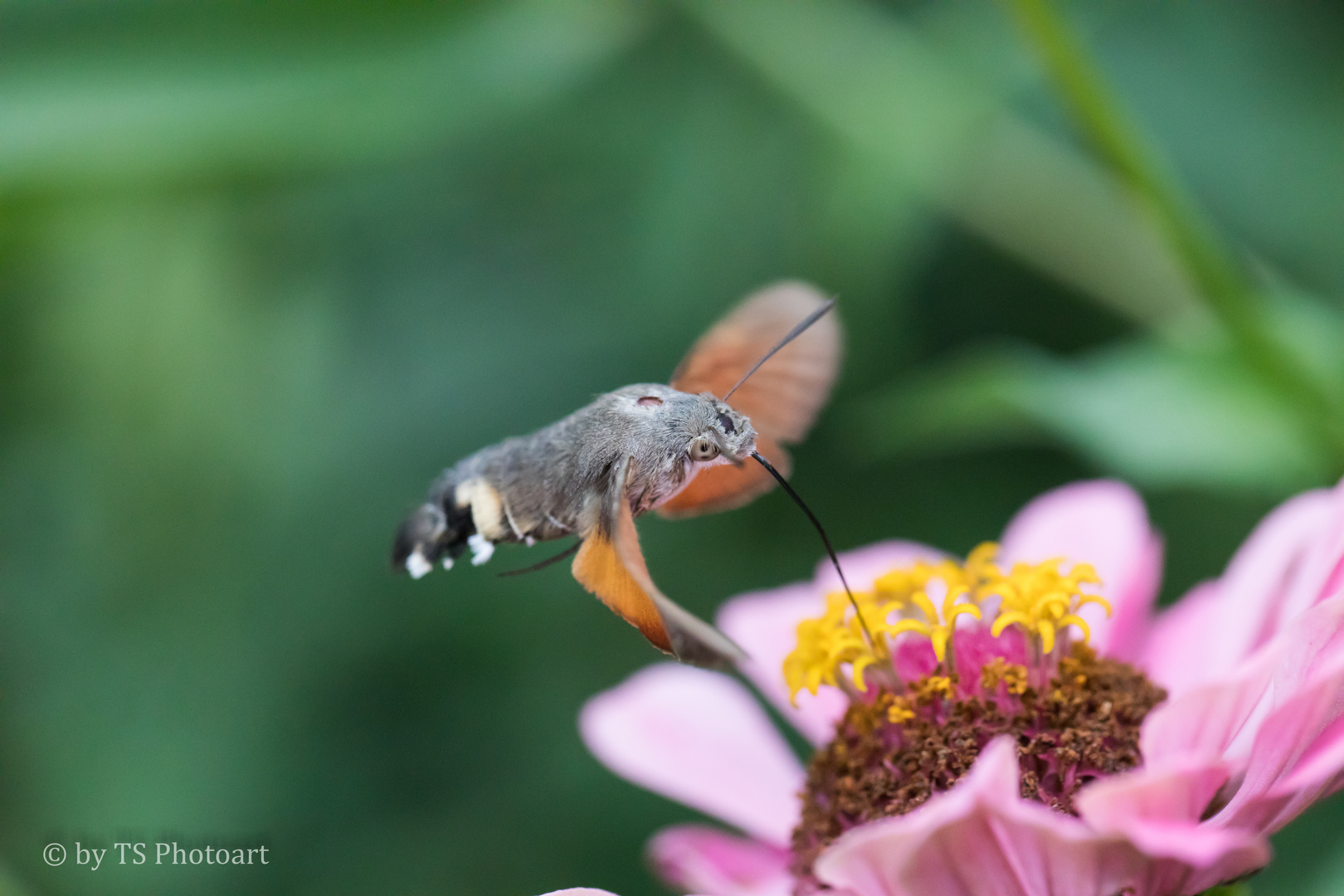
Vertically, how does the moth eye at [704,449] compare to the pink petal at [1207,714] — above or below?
above

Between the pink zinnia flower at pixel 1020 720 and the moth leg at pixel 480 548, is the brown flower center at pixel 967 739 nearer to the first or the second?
the pink zinnia flower at pixel 1020 720

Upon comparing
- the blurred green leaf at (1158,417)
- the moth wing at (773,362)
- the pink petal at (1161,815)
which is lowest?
the pink petal at (1161,815)

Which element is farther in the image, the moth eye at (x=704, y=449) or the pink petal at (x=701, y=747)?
the pink petal at (x=701, y=747)

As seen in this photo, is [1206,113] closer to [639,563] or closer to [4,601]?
[639,563]

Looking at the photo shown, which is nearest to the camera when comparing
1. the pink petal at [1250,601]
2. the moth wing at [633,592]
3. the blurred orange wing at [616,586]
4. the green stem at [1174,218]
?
the moth wing at [633,592]

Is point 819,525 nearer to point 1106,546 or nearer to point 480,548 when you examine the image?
point 480,548

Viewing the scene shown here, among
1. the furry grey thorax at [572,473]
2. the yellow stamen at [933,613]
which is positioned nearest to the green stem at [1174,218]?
the yellow stamen at [933,613]

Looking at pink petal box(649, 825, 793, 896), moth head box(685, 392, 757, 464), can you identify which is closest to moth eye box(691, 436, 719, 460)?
moth head box(685, 392, 757, 464)

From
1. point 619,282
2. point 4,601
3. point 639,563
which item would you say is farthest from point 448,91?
point 639,563
